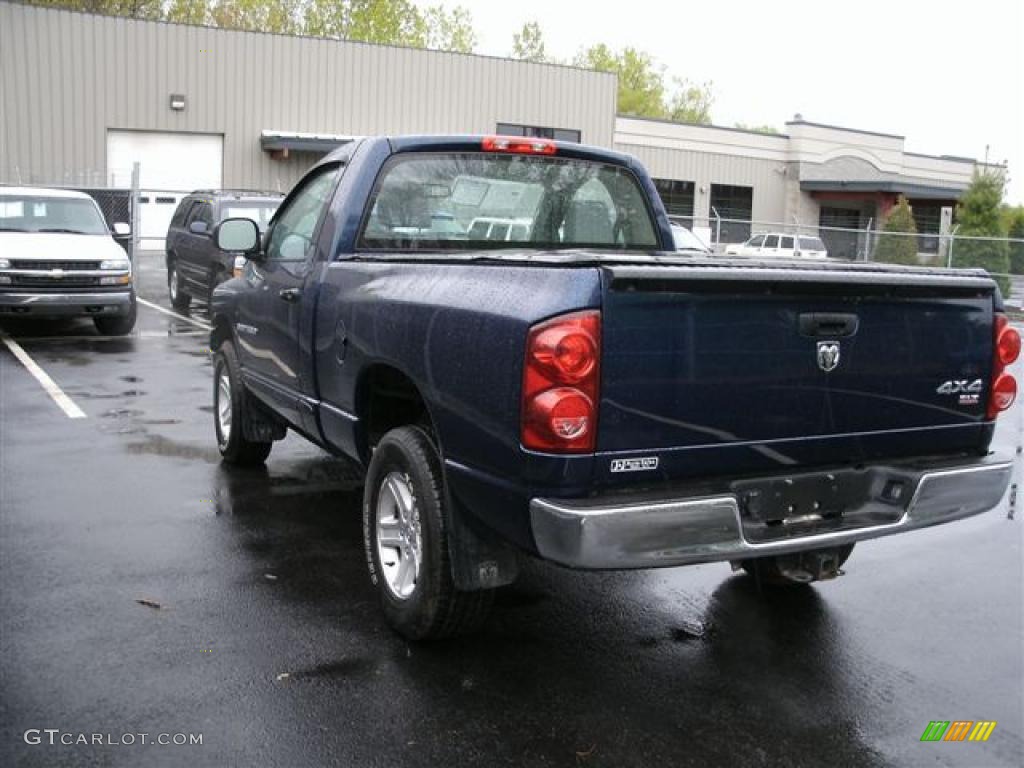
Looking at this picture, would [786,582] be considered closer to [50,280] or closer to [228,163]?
[50,280]

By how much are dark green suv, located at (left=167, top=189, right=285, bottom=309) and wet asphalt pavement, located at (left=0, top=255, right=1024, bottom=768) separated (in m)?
8.99

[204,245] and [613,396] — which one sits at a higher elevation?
[613,396]

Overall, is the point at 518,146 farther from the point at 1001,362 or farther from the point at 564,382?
the point at 1001,362

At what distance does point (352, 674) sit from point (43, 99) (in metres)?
27.7

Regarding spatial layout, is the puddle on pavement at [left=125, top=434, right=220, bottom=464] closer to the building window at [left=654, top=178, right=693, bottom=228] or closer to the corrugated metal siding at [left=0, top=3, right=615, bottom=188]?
the corrugated metal siding at [left=0, top=3, right=615, bottom=188]

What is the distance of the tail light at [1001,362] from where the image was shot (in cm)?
430

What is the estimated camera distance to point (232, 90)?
98.6 feet

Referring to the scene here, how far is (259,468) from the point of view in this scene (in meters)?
7.30

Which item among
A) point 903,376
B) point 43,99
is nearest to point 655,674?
point 903,376

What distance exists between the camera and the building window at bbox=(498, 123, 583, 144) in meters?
34.4

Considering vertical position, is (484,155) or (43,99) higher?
(43,99)

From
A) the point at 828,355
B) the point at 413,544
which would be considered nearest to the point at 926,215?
the point at 828,355

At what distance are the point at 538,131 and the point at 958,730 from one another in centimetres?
3270

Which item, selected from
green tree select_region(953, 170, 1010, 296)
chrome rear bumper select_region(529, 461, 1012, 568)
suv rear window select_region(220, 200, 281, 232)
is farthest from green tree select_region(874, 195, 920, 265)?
chrome rear bumper select_region(529, 461, 1012, 568)
